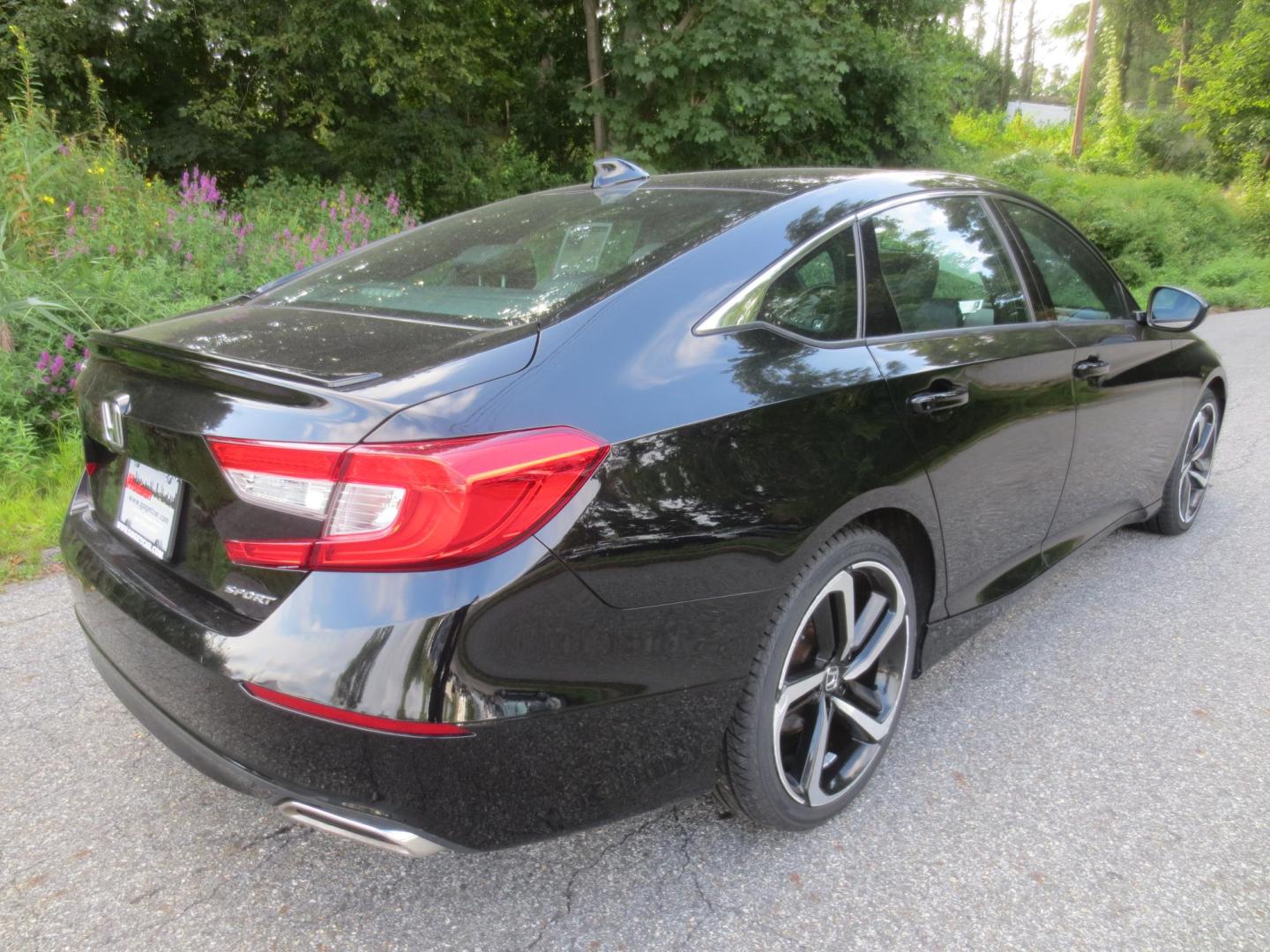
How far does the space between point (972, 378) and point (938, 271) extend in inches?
14.5

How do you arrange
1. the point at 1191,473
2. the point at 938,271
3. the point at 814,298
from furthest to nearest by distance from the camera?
the point at 1191,473 → the point at 938,271 → the point at 814,298

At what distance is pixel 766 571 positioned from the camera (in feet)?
6.25

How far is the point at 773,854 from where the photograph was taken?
2.18m

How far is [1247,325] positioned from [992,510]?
12.0 m

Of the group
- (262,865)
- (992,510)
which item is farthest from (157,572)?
(992,510)

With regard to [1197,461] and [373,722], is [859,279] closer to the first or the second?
[373,722]

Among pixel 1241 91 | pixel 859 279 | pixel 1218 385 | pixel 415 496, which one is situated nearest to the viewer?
pixel 415 496

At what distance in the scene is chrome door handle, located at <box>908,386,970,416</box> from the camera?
2.31 metres

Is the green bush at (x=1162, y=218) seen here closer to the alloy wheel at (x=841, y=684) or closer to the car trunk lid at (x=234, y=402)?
the alloy wheel at (x=841, y=684)

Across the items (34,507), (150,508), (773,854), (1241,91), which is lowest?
(773,854)

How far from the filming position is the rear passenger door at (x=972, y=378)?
2.38m

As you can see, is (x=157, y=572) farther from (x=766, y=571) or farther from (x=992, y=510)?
(x=992, y=510)

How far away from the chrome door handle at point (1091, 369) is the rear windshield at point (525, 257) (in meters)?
1.34

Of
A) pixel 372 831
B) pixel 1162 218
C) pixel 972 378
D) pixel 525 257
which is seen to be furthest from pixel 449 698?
pixel 1162 218
